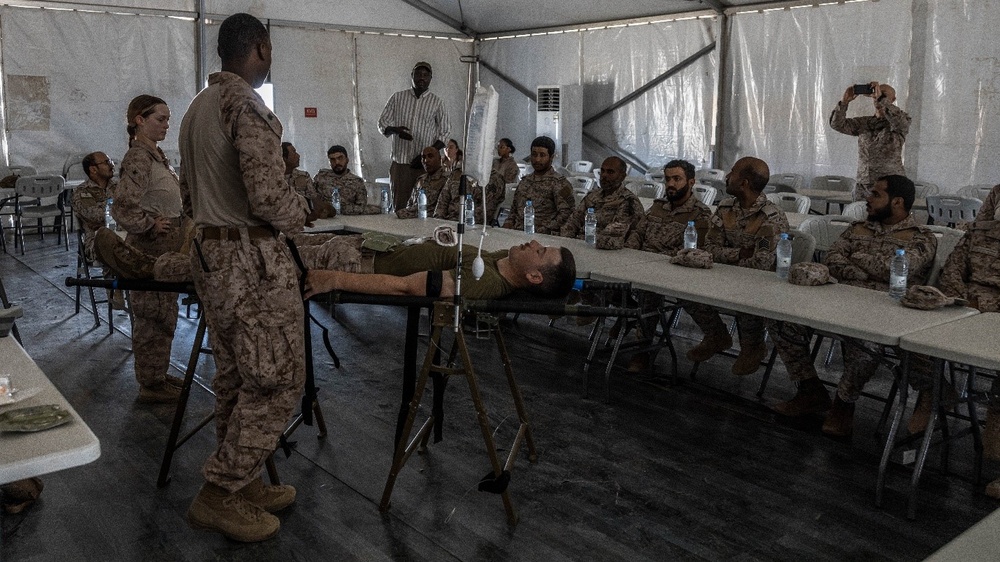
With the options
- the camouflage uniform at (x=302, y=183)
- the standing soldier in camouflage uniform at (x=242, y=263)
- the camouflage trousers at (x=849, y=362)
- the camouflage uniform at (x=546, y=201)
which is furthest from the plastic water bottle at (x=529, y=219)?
the standing soldier in camouflage uniform at (x=242, y=263)

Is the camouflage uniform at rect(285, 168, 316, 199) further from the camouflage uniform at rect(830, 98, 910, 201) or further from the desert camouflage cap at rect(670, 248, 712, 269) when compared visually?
the camouflage uniform at rect(830, 98, 910, 201)

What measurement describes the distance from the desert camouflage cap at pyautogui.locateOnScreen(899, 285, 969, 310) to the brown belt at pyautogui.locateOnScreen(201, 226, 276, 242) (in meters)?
2.49

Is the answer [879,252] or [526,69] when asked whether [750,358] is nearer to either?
[879,252]

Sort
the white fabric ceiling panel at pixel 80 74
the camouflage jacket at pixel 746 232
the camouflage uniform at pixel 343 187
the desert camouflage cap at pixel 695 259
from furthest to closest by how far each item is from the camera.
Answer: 1. the white fabric ceiling panel at pixel 80 74
2. the camouflage uniform at pixel 343 187
3. the camouflage jacket at pixel 746 232
4. the desert camouflage cap at pixel 695 259

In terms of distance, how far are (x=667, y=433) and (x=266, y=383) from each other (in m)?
2.00

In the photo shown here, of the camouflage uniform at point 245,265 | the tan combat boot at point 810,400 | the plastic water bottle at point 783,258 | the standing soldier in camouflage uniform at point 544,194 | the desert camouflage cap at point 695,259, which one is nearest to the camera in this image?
the camouflage uniform at point 245,265

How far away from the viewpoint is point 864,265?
407cm

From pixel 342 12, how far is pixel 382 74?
3.76 feet

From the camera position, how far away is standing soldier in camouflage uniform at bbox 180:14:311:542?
2.56m

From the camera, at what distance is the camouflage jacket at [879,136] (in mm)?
6895

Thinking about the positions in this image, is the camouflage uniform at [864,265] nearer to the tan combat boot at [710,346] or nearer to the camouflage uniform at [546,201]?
the tan combat boot at [710,346]

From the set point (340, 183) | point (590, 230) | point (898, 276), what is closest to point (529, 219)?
point (590, 230)

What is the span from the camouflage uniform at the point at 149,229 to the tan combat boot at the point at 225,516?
1.58 m

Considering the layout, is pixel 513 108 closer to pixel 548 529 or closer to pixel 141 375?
pixel 141 375
